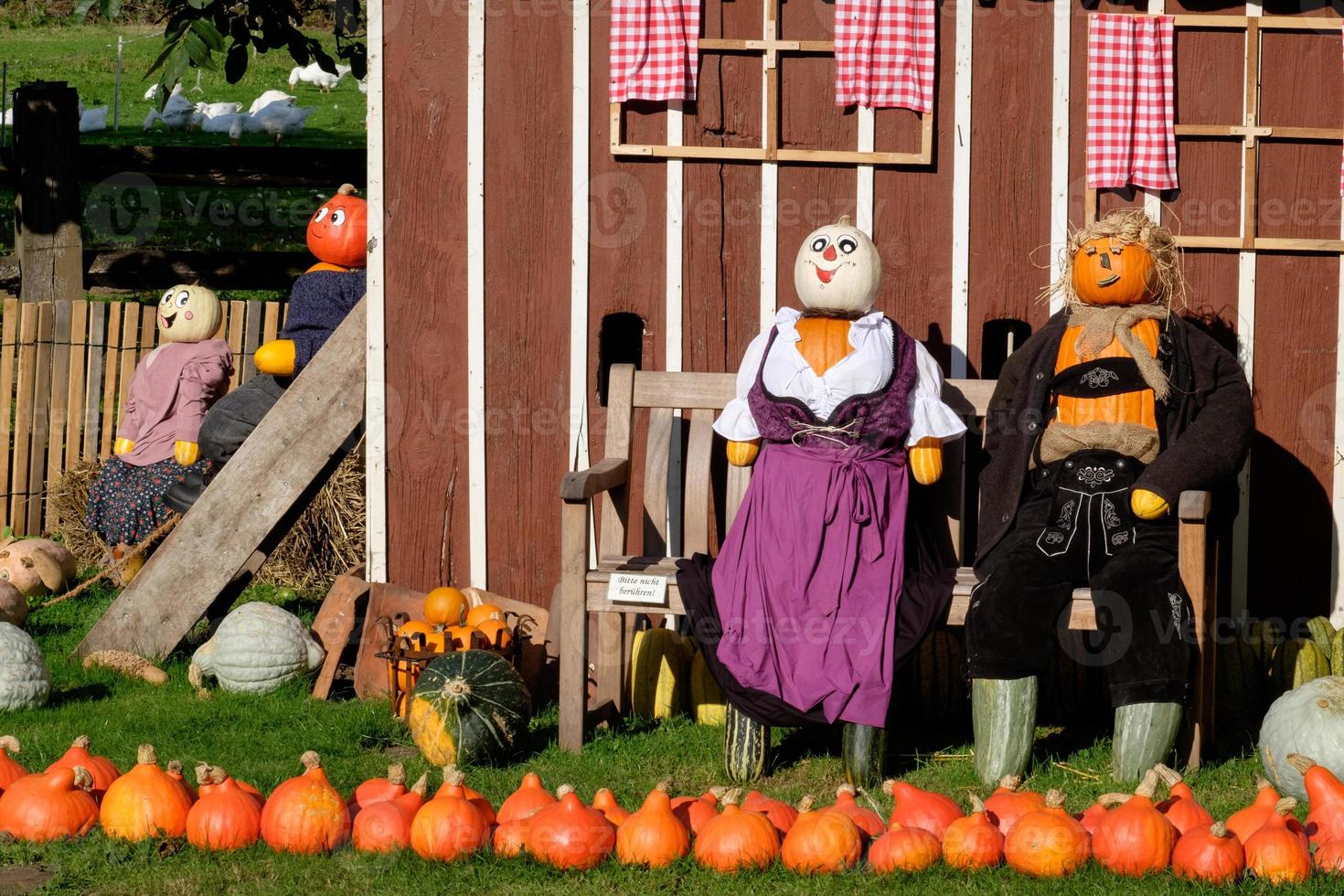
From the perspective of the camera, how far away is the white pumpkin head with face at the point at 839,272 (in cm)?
541

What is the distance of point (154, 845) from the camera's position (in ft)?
14.1

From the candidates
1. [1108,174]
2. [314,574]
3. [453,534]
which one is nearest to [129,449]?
[314,574]

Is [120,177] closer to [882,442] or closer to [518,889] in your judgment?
[882,442]

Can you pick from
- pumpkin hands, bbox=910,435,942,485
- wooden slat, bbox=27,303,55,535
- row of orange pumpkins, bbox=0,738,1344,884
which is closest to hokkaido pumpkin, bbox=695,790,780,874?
row of orange pumpkins, bbox=0,738,1344,884

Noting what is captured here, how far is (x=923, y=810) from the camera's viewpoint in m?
4.28

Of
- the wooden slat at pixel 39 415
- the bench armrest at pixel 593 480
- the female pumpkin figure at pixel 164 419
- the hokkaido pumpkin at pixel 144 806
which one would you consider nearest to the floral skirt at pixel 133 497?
the female pumpkin figure at pixel 164 419

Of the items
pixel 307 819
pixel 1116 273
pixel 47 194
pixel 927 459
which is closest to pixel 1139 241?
pixel 1116 273

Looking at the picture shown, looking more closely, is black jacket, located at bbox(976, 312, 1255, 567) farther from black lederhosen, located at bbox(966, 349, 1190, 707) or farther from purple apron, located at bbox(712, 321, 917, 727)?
purple apron, located at bbox(712, 321, 917, 727)

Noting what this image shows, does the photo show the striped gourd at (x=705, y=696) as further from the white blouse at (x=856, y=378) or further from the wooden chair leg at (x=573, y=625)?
the white blouse at (x=856, y=378)

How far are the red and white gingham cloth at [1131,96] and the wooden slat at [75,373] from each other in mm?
5747

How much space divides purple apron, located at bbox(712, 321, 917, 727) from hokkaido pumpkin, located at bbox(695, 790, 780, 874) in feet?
2.73

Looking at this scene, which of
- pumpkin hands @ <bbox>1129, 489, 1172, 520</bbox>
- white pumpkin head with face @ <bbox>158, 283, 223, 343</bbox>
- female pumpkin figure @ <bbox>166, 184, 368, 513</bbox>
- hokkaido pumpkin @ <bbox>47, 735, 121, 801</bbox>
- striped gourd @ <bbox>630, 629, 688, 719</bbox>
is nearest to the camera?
hokkaido pumpkin @ <bbox>47, 735, 121, 801</bbox>

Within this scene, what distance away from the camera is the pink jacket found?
7.69m

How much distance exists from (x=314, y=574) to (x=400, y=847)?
4.18m
